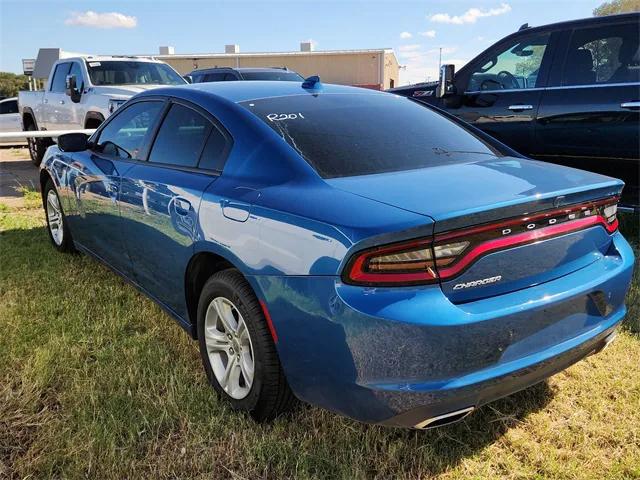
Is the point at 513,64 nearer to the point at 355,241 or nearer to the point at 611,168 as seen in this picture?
the point at 611,168

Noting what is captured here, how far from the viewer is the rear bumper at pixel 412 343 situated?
192 centimetres

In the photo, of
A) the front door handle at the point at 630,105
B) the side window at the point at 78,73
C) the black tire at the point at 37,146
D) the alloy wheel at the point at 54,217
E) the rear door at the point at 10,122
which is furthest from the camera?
the rear door at the point at 10,122

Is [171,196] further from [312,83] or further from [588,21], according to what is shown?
[588,21]

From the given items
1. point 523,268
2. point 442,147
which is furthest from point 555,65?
point 523,268

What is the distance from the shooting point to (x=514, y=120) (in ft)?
17.9

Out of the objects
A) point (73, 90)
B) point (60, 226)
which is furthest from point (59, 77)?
point (60, 226)

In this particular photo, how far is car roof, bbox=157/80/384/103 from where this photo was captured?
3.08m

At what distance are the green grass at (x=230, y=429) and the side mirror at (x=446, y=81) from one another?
326 centimetres

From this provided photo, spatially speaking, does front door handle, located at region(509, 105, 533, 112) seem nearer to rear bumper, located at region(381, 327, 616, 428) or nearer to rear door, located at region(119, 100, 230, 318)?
rear door, located at region(119, 100, 230, 318)

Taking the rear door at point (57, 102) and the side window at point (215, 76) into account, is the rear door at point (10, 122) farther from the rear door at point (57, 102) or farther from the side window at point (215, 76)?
the side window at point (215, 76)

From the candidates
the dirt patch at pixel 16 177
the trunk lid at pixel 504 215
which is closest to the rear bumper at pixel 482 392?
the trunk lid at pixel 504 215

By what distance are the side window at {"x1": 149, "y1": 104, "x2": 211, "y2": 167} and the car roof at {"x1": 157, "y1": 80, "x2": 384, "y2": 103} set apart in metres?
0.15

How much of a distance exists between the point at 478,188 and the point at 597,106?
331 cm

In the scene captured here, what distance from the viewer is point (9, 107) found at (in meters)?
15.1
